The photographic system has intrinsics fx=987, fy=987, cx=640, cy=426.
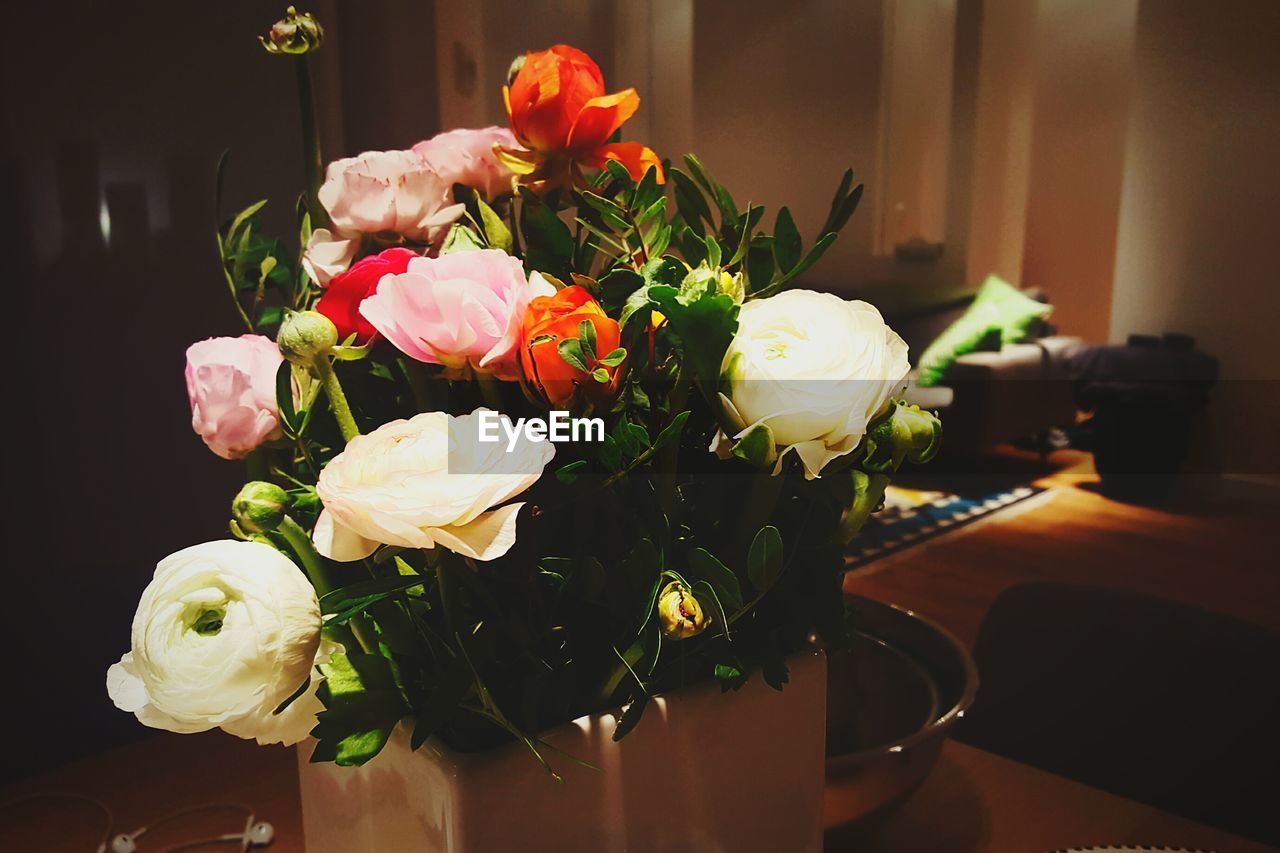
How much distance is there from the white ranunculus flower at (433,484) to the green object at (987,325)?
227 cm

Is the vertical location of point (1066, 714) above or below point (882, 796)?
below

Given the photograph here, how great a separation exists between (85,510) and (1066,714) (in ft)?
2.96

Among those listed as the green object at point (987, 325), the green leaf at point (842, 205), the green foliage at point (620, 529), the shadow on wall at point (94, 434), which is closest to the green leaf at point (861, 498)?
the green foliage at point (620, 529)

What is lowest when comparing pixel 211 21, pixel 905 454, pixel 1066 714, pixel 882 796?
pixel 1066 714

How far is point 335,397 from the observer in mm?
392

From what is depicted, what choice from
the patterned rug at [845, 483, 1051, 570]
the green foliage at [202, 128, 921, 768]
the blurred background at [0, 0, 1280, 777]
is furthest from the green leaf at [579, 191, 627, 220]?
the patterned rug at [845, 483, 1051, 570]

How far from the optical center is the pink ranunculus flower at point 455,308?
1.12ft

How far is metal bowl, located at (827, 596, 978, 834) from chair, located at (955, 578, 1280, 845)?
0.29 m

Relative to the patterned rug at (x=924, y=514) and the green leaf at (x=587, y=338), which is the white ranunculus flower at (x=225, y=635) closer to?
the green leaf at (x=587, y=338)

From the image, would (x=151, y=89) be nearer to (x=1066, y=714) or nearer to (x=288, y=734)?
(x=288, y=734)

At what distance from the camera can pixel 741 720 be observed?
46cm

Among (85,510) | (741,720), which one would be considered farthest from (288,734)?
(85,510)

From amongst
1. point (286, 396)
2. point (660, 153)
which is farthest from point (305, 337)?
point (660, 153)

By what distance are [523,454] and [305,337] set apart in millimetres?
103
